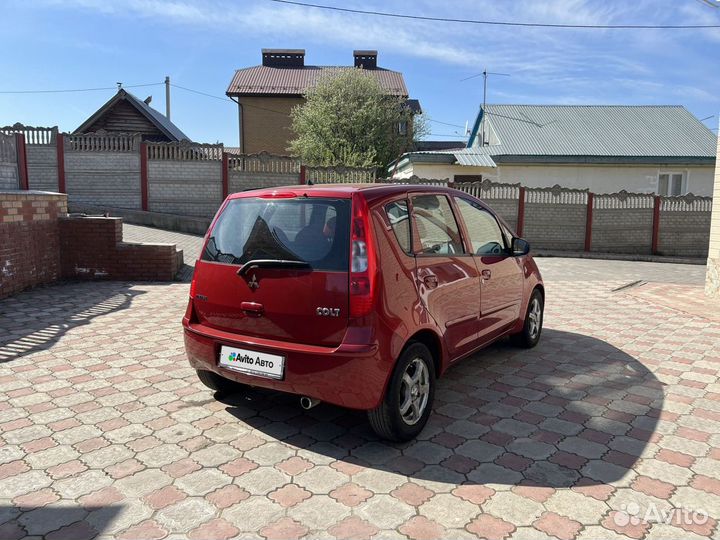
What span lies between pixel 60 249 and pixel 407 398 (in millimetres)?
7620

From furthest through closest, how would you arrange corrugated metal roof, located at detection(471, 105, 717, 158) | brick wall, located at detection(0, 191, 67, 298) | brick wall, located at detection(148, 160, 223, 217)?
corrugated metal roof, located at detection(471, 105, 717, 158), brick wall, located at detection(148, 160, 223, 217), brick wall, located at detection(0, 191, 67, 298)

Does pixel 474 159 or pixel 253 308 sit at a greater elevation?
pixel 474 159

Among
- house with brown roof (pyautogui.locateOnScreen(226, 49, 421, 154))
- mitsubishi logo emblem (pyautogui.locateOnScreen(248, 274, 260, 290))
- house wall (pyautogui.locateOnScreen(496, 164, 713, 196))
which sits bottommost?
mitsubishi logo emblem (pyautogui.locateOnScreen(248, 274, 260, 290))

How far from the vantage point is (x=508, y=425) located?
12.2 feet

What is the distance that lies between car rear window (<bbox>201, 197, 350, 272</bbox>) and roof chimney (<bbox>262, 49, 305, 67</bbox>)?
3725 centimetres

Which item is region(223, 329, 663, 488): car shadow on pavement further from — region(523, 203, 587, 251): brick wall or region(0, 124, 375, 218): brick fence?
region(523, 203, 587, 251): brick wall

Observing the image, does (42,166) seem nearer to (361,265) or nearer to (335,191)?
(335,191)

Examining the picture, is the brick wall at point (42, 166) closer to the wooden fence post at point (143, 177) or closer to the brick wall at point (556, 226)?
the wooden fence post at point (143, 177)

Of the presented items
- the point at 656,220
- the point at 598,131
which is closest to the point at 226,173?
the point at 656,220

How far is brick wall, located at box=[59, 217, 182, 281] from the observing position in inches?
349

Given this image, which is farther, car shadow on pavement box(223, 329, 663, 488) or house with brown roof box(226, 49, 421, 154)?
house with brown roof box(226, 49, 421, 154)

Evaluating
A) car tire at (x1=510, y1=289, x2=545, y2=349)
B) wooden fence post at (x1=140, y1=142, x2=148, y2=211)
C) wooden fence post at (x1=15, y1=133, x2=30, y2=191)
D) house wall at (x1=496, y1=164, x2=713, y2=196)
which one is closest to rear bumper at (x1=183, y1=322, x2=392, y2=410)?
car tire at (x1=510, y1=289, x2=545, y2=349)

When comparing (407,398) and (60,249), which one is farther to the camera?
(60,249)

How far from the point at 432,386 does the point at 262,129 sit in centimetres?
3350
